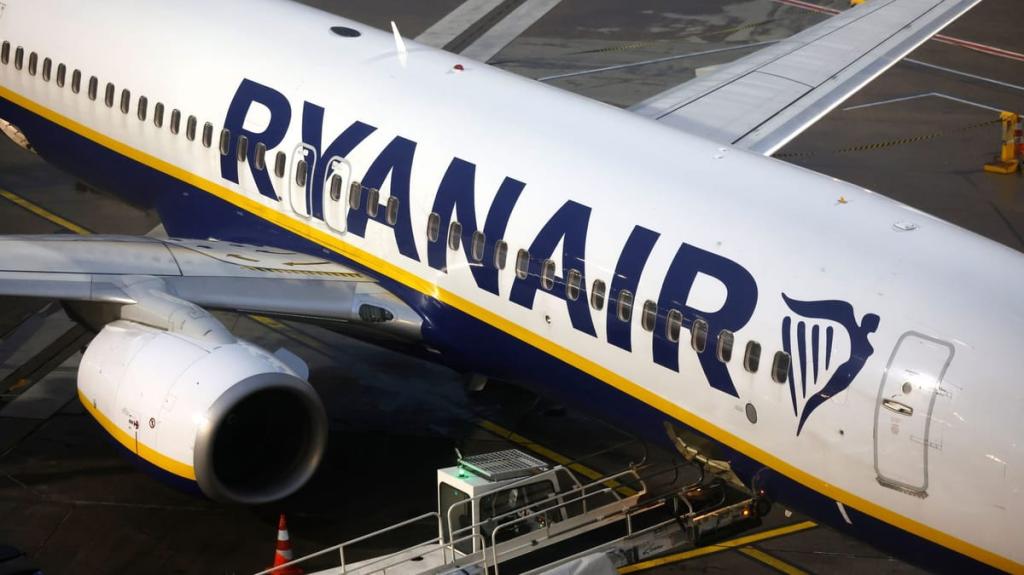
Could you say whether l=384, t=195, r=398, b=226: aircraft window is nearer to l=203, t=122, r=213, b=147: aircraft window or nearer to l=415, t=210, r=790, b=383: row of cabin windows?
l=415, t=210, r=790, b=383: row of cabin windows

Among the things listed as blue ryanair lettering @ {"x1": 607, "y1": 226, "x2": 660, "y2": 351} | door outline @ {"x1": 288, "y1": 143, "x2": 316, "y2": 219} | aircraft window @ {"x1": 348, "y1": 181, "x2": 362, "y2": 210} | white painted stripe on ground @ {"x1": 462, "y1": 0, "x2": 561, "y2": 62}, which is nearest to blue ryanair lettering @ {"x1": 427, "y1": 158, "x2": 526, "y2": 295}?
aircraft window @ {"x1": 348, "y1": 181, "x2": 362, "y2": 210}

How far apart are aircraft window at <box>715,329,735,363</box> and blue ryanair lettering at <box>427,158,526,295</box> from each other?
3630 millimetres

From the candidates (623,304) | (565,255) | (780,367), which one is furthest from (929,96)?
(780,367)

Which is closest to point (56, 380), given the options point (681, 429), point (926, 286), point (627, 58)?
point (681, 429)

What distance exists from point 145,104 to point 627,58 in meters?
19.0

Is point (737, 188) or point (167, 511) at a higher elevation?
point (737, 188)

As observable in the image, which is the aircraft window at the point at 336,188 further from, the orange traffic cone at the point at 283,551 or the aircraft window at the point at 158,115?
the orange traffic cone at the point at 283,551

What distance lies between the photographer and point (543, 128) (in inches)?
788

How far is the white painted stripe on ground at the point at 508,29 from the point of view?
131 ft

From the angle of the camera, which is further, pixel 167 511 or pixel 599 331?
pixel 167 511

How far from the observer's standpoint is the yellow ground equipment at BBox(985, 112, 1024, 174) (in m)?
33.1

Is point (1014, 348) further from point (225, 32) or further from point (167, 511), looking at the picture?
point (225, 32)

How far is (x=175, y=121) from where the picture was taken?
22969 mm

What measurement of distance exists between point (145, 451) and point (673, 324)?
635 cm
